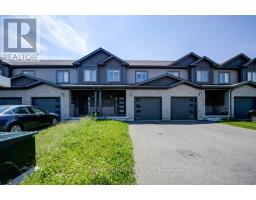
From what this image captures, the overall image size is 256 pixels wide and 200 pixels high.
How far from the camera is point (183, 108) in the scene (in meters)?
19.9

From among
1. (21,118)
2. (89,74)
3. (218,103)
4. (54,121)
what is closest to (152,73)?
(89,74)

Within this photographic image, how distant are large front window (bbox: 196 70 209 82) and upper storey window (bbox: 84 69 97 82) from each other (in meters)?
12.3

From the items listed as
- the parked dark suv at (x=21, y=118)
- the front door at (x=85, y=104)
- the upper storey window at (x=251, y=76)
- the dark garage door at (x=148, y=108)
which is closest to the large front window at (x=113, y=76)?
the front door at (x=85, y=104)

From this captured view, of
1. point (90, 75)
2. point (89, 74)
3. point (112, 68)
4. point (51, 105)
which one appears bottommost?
point (51, 105)

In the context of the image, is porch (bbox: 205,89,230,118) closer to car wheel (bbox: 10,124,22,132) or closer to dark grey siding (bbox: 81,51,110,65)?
dark grey siding (bbox: 81,51,110,65)

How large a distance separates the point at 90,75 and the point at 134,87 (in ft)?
21.3

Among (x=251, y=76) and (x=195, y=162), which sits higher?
(x=251, y=76)

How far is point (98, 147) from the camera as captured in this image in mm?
7223

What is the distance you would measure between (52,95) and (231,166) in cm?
1703

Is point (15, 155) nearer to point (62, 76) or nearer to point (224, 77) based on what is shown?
point (62, 76)

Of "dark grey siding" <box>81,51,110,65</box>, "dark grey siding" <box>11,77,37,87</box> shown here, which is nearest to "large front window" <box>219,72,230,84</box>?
"dark grey siding" <box>81,51,110,65</box>

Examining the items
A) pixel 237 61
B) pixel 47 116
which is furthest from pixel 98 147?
pixel 237 61

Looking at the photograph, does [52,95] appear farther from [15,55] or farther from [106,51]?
[106,51]

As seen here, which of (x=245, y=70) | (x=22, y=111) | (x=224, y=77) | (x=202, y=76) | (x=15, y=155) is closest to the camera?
(x=15, y=155)
